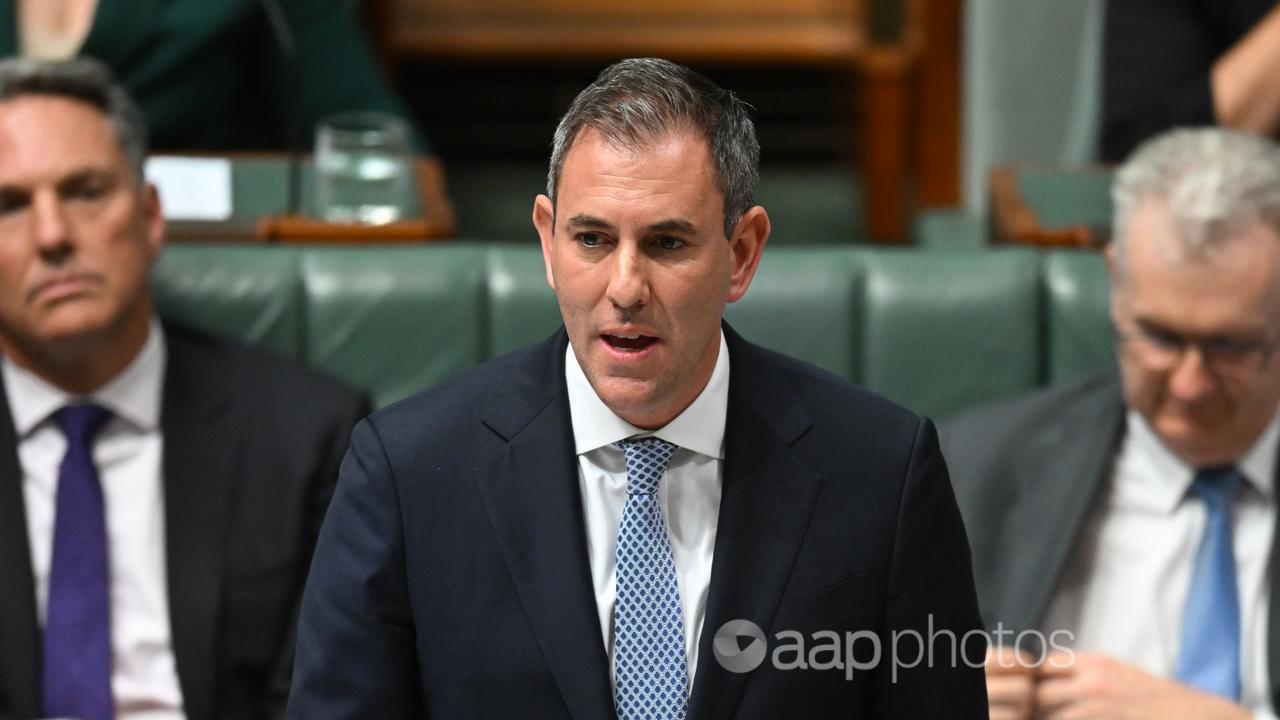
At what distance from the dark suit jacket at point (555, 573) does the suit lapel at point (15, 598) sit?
870 mm

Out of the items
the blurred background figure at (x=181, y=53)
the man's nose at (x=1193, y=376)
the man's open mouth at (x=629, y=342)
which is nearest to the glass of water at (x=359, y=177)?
the blurred background figure at (x=181, y=53)

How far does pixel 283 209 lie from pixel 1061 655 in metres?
1.23

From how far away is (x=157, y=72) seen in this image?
2.78 m

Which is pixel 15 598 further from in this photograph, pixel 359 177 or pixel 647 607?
pixel 647 607

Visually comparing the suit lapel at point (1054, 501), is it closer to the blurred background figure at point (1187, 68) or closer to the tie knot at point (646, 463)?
the blurred background figure at point (1187, 68)

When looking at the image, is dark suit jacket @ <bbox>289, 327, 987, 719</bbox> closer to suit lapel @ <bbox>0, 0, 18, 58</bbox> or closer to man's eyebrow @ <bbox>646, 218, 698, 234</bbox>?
man's eyebrow @ <bbox>646, 218, 698, 234</bbox>

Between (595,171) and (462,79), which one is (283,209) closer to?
(595,171)

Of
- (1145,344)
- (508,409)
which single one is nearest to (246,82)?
(1145,344)

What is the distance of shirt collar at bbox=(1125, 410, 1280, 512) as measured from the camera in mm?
1967

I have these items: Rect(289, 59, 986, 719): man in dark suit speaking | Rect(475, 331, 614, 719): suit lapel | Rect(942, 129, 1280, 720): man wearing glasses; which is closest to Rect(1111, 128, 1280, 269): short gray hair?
Rect(942, 129, 1280, 720): man wearing glasses

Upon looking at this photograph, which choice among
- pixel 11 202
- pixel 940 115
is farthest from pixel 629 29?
pixel 11 202

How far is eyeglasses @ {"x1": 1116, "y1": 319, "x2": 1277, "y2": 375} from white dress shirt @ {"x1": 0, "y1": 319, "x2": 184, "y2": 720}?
3.56ft

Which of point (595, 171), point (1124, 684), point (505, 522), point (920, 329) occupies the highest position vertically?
point (595, 171)

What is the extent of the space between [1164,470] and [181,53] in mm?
1598
